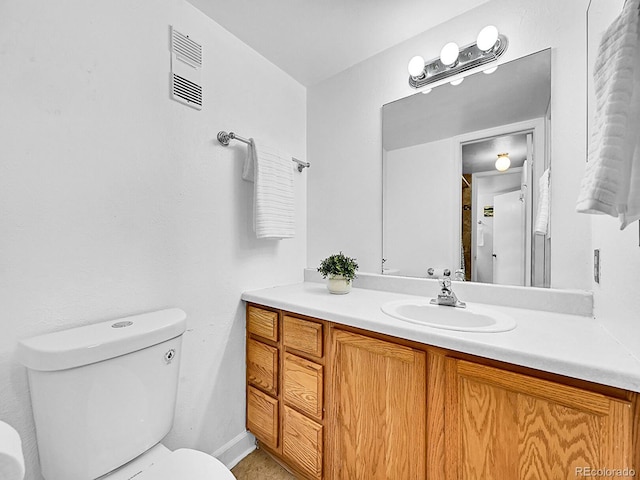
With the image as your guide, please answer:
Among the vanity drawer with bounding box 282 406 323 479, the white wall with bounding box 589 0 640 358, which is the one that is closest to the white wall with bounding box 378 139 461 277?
the white wall with bounding box 589 0 640 358

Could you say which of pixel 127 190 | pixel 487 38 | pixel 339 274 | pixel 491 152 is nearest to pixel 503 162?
pixel 491 152

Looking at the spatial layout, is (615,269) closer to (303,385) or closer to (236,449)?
(303,385)

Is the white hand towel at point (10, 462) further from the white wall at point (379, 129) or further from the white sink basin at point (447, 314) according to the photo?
the white wall at point (379, 129)

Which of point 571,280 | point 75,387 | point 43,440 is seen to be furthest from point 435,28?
point 43,440

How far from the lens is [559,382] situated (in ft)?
2.32

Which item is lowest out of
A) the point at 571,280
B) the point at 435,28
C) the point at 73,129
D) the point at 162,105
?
the point at 571,280

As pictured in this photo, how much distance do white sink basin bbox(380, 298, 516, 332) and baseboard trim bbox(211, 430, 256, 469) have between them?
3.51 feet

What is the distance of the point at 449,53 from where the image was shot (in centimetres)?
134

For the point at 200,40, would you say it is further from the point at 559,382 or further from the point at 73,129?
the point at 559,382

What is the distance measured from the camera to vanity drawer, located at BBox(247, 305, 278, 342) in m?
1.38

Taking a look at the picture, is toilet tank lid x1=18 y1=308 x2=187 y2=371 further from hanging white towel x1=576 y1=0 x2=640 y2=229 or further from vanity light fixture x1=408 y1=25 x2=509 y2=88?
vanity light fixture x1=408 y1=25 x2=509 y2=88

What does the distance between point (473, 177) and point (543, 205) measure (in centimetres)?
30

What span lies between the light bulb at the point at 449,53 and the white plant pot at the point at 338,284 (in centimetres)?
116

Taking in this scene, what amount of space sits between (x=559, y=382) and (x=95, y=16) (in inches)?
72.2
